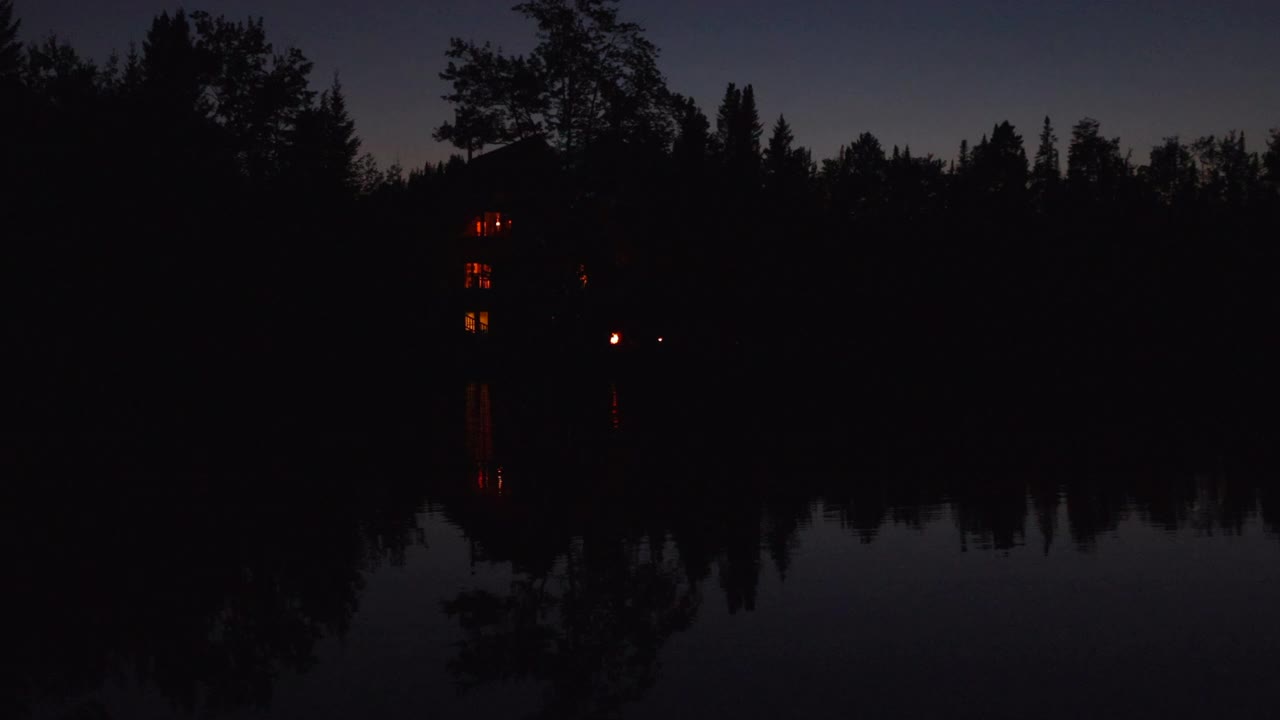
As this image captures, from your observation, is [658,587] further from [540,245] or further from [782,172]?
[782,172]

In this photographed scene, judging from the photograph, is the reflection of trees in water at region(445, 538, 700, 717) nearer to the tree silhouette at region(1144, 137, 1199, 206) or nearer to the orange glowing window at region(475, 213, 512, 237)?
the orange glowing window at region(475, 213, 512, 237)

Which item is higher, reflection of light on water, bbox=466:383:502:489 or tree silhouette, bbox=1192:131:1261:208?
tree silhouette, bbox=1192:131:1261:208

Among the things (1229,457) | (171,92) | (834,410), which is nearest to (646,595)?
(1229,457)

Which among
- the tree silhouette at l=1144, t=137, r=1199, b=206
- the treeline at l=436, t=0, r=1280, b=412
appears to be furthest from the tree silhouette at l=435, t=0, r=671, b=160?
the tree silhouette at l=1144, t=137, r=1199, b=206

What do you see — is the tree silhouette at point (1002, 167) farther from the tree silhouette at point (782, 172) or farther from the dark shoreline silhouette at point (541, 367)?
the tree silhouette at point (782, 172)

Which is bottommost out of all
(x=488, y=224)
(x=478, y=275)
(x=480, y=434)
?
(x=480, y=434)

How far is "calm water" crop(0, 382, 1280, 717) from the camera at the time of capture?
6.86 m

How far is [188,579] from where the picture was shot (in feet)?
→ 34.2

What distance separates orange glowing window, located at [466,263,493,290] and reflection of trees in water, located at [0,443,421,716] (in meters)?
40.9

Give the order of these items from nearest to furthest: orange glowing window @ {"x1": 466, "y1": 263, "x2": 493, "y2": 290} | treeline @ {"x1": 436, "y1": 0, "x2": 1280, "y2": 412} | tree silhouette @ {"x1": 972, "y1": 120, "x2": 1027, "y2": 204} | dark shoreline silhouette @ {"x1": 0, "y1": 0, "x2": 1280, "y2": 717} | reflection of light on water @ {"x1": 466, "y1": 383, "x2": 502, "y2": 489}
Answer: dark shoreline silhouette @ {"x1": 0, "y1": 0, "x2": 1280, "y2": 717} < reflection of light on water @ {"x1": 466, "y1": 383, "x2": 502, "y2": 489} < treeline @ {"x1": 436, "y1": 0, "x2": 1280, "y2": 412} < orange glowing window @ {"x1": 466, "y1": 263, "x2": 493, "y2": 290} < tree silhouette @ {"x1": 972, "y1": 120, "x2": 1027, "y2": 204}

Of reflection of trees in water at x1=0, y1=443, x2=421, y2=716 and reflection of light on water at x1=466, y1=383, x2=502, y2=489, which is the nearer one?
reflection of trees in water at x1=0, y1=443, x2=421, y2=716

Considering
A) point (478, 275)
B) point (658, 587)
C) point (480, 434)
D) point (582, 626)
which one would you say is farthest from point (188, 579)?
point (478, 275)

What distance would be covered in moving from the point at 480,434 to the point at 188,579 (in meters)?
13.1

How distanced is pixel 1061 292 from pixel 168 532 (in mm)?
60155
